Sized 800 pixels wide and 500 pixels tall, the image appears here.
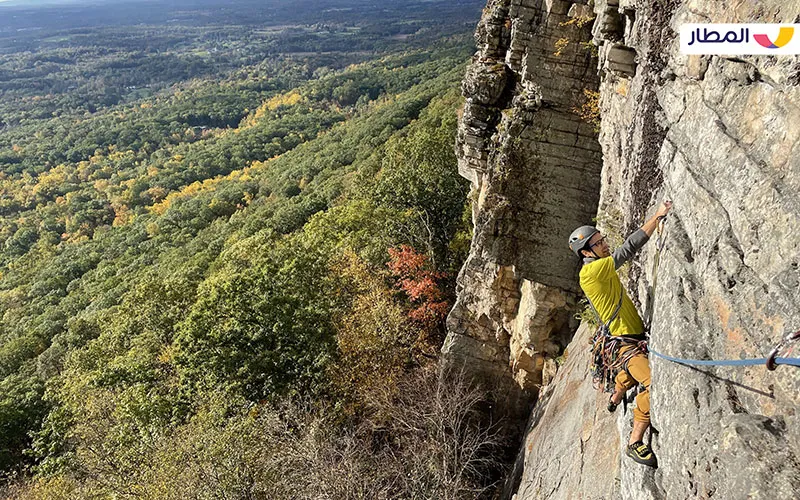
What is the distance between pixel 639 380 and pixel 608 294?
1064 mm

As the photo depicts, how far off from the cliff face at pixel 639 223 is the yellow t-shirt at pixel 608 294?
60 cm

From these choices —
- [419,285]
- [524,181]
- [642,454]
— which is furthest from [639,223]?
[419,285]

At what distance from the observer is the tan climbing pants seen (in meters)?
5.48

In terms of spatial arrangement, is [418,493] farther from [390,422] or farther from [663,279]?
[663,279]

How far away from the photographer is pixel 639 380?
568cm

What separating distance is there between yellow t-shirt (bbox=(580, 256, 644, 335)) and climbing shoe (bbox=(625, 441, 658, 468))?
4.43ft

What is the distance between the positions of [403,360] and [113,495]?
9.62 metres

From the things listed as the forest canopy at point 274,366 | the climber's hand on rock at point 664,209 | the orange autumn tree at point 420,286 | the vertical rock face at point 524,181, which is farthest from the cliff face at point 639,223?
the orange autumn tree at point 420,286

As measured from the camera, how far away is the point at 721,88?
4.71 m

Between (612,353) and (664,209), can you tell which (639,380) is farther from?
(664,209)

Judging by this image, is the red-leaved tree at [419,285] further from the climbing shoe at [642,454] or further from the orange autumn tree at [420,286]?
the climbing shoe at [642,454]

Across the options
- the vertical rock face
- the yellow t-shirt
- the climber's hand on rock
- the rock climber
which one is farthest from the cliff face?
the yellow t-shirt

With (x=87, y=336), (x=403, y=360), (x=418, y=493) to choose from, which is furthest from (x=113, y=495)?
(x=87, y=336)

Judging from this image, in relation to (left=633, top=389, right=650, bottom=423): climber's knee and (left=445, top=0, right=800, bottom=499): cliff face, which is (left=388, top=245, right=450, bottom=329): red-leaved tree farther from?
(left=633, top=389, right=650, bottom=423): climber's knee
